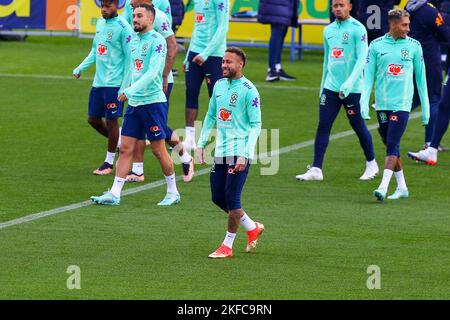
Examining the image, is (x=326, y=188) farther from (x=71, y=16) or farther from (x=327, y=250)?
(x=71, y=16)

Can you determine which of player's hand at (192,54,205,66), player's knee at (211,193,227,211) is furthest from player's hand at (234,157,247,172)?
player's hand at (192,54,205,66)

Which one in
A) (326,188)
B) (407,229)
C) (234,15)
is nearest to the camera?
(407,229)

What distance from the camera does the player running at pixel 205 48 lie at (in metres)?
17.9

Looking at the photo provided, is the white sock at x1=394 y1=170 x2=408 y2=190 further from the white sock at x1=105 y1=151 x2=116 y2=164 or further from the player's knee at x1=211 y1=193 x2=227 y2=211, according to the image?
the player's knee at x1=211 y1=193 x2=227 y2=211

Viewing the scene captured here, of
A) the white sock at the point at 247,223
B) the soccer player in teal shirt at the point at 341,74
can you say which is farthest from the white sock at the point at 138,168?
the white sock at the point at 247,223

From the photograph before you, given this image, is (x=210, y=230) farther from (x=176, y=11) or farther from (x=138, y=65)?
(x=176, y=11)

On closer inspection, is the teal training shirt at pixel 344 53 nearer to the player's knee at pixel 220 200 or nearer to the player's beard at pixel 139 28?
the player's beard at pixel 139 28

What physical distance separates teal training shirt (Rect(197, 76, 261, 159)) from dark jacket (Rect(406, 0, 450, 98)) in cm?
664

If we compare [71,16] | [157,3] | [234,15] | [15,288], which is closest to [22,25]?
[71,16]

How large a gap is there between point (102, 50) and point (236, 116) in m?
4.41

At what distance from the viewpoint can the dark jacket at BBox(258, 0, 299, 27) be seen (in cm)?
2589

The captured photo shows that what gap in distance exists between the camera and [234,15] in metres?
29.2

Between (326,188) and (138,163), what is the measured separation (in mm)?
2267

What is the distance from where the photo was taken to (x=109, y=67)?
16.2m
